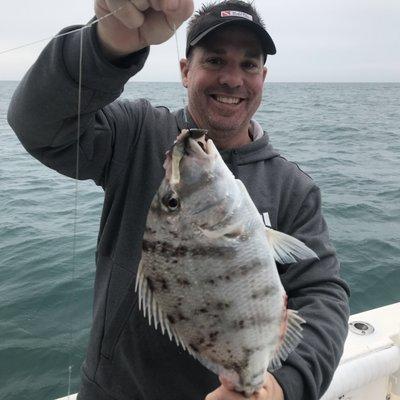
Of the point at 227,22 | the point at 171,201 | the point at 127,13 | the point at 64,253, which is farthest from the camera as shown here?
the point at 64,253

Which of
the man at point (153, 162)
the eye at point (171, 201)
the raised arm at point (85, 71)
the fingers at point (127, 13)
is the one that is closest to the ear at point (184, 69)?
the man at point (153, 162)

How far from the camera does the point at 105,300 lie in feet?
6.94

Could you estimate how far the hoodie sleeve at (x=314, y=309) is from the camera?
1837mm

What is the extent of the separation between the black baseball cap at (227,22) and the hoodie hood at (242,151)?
386 mm

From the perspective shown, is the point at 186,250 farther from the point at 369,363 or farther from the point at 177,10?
the point at 369,363

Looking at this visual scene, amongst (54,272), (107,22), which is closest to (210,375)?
(107,22)

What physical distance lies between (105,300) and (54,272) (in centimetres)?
435

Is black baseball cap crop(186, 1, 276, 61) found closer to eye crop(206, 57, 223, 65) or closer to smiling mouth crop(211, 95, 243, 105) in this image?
eye crop(206, 57, 223, 65)

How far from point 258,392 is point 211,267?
55 centimetres

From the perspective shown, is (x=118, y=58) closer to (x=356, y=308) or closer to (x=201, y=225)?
(x=201, y=225)

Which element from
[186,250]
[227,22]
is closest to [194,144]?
[186,250]

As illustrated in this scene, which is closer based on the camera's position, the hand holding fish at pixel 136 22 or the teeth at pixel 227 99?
the hand holding fish at pixel 136 22

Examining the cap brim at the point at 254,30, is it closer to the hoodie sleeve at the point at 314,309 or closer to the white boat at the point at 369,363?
the hoodie sleeve at the point at 314,309

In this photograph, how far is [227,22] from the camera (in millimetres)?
2139
